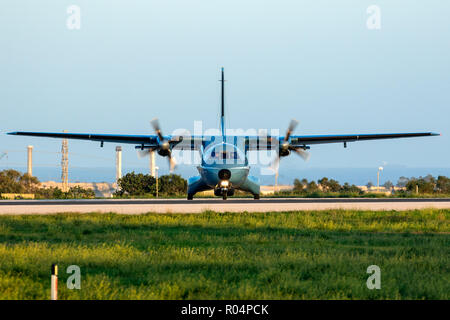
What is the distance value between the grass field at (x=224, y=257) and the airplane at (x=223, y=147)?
30.8 ft

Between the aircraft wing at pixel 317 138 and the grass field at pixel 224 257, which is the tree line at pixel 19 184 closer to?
the aircraft wing at pixel 317 138

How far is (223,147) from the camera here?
33.9m

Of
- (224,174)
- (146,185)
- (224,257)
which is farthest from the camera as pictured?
(146,185)

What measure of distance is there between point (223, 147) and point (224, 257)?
65.7 feet

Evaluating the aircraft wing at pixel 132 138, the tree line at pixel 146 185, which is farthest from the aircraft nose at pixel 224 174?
the tree line at pixel 146 185

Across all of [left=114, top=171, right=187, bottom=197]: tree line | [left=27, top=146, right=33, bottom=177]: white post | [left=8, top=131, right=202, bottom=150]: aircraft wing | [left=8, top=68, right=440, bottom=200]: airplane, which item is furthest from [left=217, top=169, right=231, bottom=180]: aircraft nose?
[left=27, top=146, right=33, bottom=177]: white post

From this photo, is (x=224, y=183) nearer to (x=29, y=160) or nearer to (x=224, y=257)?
(x=224, y=257)

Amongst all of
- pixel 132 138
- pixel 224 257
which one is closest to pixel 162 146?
pixel 132 138

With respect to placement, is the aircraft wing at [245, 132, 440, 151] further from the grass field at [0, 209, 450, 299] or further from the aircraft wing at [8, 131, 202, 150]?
the grass field at [0, 209, 450, 299]

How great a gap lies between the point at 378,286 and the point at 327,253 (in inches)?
175

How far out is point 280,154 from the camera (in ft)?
131

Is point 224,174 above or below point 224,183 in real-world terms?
above

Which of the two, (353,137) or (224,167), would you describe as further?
(353,137)
